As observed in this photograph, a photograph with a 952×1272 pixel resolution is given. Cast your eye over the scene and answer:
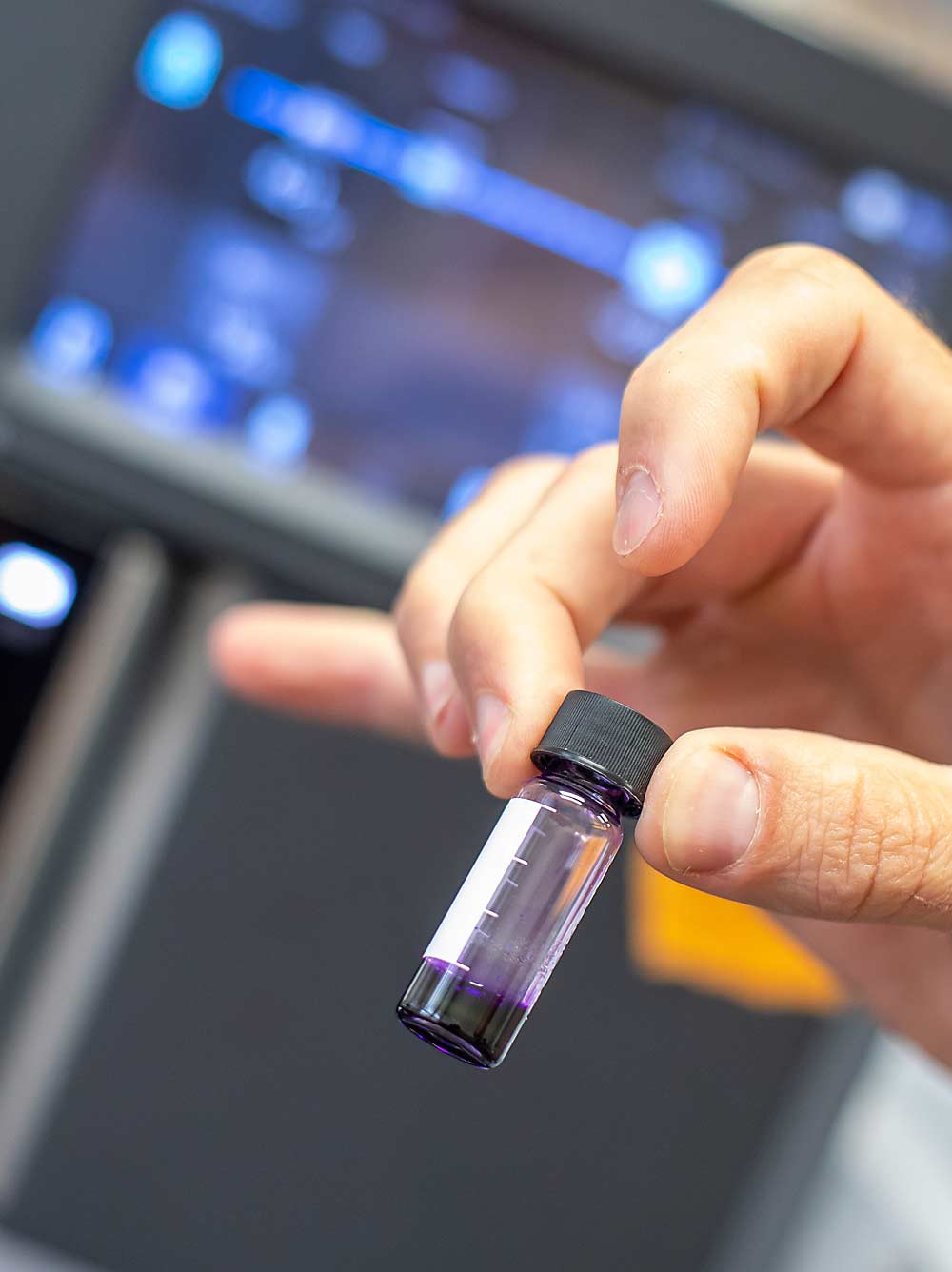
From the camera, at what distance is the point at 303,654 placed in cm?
67

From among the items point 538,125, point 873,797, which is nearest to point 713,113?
point 538,125

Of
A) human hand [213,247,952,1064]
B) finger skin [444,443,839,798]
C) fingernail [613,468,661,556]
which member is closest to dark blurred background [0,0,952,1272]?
human hand [213,247,952,1064]

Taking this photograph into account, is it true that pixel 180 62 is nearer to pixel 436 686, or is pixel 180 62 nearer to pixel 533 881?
pixel 436 686

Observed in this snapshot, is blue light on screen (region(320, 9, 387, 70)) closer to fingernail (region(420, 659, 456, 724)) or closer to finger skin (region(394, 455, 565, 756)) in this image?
finger skin (region(394, 455, 565, 756))

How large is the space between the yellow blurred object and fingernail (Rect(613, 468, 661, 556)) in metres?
0.45

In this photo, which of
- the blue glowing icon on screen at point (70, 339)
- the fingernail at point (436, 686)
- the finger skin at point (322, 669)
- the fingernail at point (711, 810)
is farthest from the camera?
the blue glowing icon on screen at point (70, 339)

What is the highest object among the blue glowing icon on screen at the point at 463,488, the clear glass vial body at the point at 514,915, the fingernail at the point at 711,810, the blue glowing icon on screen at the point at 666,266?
the blue glowing icon on screen at the point at 666,266

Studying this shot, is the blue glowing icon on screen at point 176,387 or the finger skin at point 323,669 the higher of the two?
the blue glowing icon on screen at point 176,387

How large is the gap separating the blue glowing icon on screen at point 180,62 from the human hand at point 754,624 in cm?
34

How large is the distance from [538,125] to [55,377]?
342mm

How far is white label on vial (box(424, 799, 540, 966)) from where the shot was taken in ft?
1.26

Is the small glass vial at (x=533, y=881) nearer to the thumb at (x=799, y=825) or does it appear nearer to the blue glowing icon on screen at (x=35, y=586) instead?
the thumb at (x=799, y=825)

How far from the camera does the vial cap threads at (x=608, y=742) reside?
1.21ft

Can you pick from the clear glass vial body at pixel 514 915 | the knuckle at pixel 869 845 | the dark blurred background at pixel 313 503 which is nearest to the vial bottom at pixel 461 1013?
the clear glass vial body at pixel 514 915
